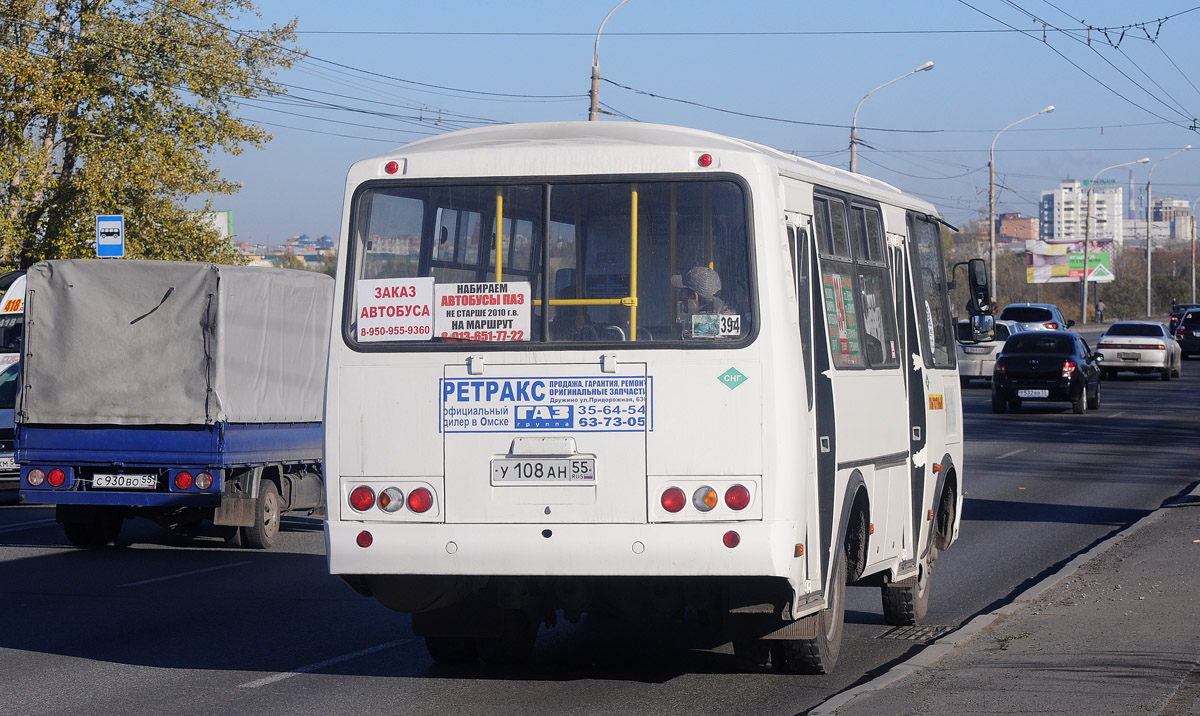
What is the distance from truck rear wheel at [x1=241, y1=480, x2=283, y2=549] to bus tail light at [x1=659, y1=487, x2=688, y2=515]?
7.95 metres

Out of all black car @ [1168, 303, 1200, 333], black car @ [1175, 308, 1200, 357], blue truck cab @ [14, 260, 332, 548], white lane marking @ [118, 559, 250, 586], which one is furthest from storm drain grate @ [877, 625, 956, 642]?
black car @ [1168, 303, 1200, 333]

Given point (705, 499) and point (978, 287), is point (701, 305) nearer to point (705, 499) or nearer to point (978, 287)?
point (705, 499)

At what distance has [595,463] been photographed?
23.2 feet

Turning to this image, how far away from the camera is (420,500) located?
7.19m

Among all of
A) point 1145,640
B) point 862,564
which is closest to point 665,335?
point 862,564

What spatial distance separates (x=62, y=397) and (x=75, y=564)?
1.68 m

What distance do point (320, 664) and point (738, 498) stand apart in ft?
9.91

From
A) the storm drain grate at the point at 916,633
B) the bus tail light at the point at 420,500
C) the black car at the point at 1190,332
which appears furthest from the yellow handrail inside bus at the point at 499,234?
the black car at the point at 1190,332

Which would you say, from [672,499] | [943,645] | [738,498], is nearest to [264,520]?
[943,645]

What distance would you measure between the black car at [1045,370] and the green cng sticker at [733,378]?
26.0m

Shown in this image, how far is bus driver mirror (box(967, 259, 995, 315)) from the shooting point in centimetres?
1070

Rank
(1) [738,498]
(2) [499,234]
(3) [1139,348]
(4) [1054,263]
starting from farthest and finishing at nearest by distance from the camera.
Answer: (4) [1054,263] → (3) [1139,348] → (2) [499,234] → (1) [738,498]

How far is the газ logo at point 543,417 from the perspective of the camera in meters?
7.11

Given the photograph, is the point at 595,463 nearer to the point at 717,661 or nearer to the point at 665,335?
the point at 665,335
